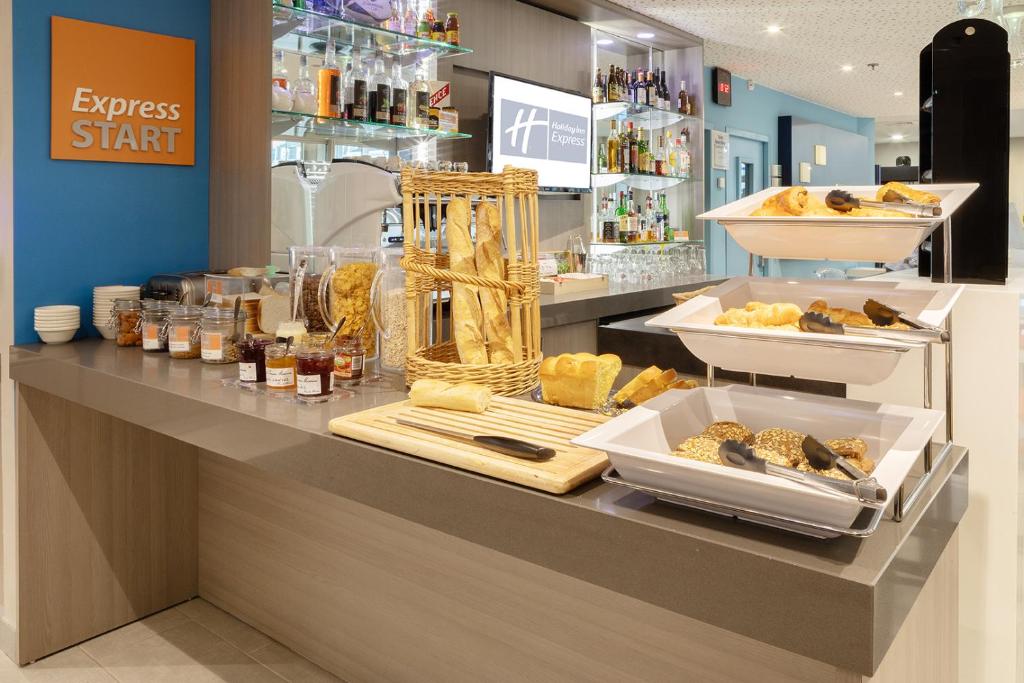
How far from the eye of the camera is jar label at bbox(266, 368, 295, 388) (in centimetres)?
158

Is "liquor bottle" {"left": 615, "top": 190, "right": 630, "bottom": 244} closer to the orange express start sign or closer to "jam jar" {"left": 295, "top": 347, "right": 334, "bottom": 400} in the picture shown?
the orange express start sign

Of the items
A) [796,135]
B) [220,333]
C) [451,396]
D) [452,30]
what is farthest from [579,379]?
[796,135]

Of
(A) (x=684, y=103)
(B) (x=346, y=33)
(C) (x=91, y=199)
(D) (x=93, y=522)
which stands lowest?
(D) (x=93, y=522)

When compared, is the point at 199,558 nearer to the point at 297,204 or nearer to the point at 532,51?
the point at 297,204

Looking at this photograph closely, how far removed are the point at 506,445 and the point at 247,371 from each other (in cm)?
79

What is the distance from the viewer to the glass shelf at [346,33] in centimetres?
279

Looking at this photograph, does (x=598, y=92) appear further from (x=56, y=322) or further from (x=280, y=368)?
(x=280, y=368)

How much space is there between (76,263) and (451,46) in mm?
1863

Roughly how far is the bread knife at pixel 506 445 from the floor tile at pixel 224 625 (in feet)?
4.82

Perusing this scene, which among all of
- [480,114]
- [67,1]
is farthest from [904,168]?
[67,1]

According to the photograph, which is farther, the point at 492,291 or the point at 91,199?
the point at 91,199

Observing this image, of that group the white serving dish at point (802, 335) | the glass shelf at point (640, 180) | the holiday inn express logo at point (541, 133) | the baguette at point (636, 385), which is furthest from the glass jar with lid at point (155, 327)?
the glass shelf at point (640, 180)

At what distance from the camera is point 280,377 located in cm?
159

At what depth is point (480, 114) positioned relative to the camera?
165 inches
